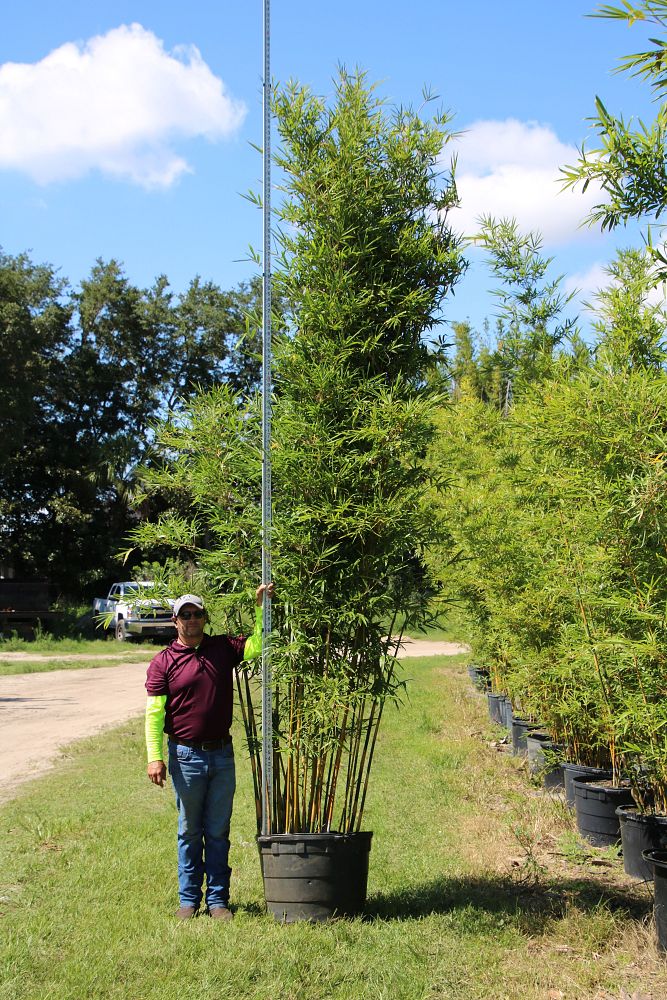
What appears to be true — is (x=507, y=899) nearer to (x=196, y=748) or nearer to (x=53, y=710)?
(x=196, y=748)

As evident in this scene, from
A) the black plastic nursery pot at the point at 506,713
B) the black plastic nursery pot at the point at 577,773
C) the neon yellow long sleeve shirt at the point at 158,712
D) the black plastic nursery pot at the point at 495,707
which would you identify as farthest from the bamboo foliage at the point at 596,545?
the black plastic nursery pot at the point at 495,707

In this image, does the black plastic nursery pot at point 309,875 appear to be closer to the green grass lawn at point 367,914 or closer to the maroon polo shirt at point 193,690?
the green grass lawn at point 367,914

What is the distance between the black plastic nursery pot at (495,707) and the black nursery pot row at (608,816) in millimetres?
2350

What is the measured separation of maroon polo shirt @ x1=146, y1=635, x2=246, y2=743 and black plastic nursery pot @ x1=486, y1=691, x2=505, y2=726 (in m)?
6.32

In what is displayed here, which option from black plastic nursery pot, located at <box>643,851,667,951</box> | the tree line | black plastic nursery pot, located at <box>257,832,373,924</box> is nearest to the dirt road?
black plastic nursery pot, located at <box>257,832,373,924</box>

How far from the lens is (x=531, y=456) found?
20.9 ft

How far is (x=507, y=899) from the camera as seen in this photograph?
4457mm

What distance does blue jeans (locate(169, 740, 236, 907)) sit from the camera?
4141mm

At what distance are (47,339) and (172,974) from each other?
27513mm

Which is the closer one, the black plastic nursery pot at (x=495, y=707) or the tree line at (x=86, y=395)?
the black plastic nursery pot at (x=495, y=707)

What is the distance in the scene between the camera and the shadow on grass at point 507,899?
4.21 metres

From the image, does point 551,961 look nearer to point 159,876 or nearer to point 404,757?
point 159,876

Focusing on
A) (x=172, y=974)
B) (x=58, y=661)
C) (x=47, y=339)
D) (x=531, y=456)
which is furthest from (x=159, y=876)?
(x=47, y=339)

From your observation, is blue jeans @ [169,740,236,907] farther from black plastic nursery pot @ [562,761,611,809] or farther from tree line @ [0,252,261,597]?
tree line @ [0,252,261,597]
